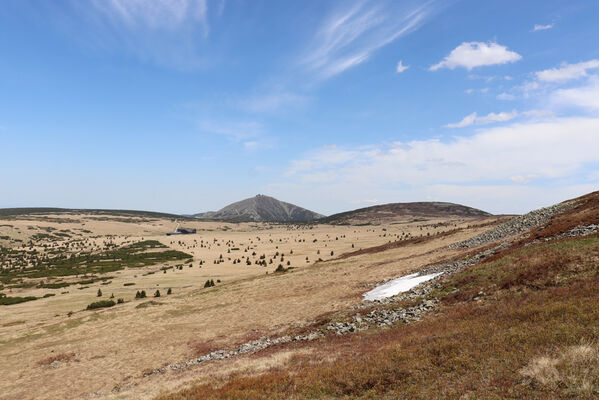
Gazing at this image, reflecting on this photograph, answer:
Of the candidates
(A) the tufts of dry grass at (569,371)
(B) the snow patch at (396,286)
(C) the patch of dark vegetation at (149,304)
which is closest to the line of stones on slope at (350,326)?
(B) the snow patch at (396,286)

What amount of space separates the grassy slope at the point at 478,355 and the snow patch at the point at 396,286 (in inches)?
356

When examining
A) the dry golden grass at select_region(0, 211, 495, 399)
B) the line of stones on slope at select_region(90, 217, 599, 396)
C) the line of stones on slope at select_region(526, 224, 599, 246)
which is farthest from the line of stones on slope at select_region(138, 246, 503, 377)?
the line of stones on slope at select_region(526, 224, 599, 246)

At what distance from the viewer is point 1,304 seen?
3872 cm

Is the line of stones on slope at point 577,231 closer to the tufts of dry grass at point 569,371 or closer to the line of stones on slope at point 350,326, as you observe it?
the line of stones on slope at point 350,326

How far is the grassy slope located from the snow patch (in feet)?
29.6

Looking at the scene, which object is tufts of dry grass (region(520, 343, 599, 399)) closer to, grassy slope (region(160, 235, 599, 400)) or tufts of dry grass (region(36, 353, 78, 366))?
grassy slope (region(160, 235, 599, 400))

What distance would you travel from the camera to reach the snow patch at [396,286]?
26.0m

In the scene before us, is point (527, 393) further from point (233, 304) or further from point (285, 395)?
point (233, 304)

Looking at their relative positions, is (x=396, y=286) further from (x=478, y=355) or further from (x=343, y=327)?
(x=478, y=355)

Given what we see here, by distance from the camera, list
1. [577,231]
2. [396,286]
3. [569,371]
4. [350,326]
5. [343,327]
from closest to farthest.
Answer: [569,371], [350,326], [343,327], [577,231], [396,286]

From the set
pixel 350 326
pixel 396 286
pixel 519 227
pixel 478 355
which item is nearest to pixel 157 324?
pixel 350 326

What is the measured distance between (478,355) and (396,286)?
18.4 meters

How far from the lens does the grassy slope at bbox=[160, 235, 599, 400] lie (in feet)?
26.1

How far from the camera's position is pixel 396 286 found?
91.1 feet
